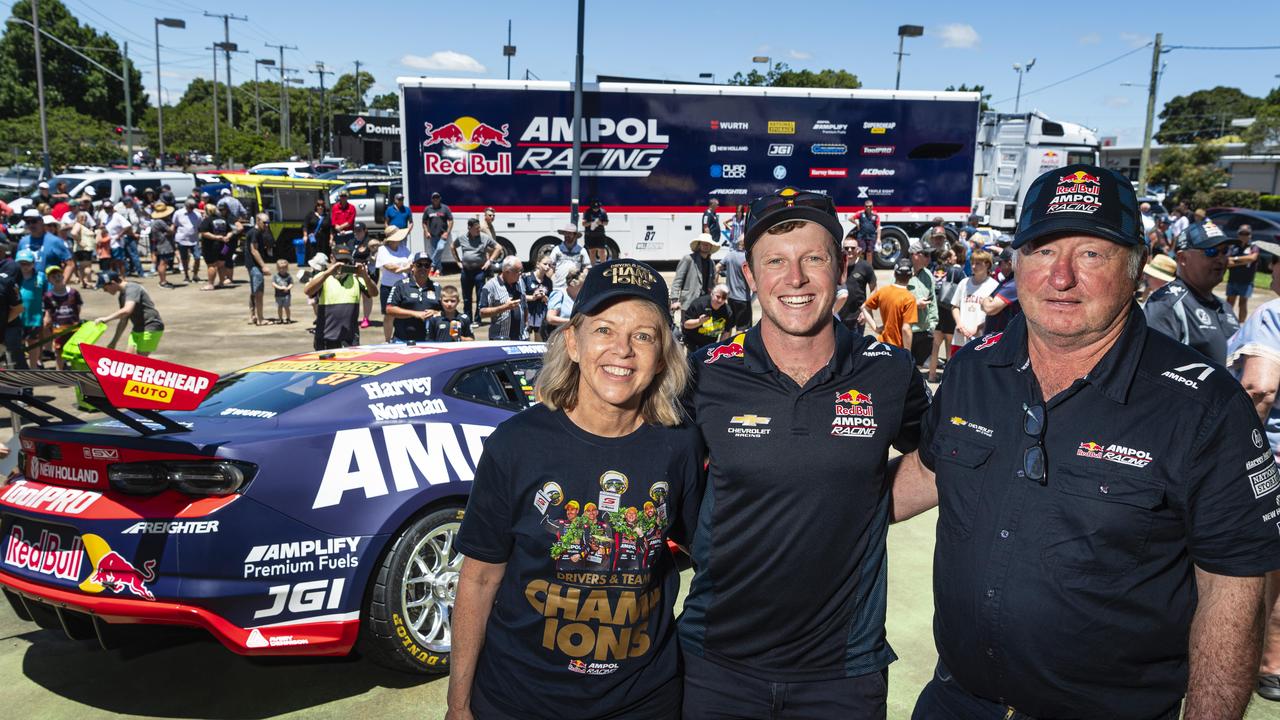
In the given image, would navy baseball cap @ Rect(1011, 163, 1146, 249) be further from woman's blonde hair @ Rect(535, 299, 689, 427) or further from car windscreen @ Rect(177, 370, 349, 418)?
car windscreen @ Rect(177, 370, 349, 418)

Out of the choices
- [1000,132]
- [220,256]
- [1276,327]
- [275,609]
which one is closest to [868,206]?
[1000,132]

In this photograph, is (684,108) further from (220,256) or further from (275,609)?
(275,609)

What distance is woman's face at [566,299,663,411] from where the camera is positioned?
222 centimetres

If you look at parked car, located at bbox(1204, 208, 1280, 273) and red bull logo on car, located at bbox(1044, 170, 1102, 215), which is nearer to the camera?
red bull logo on car, located at bbox(1044, 170, 1102, 215)

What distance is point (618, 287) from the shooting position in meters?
2.28

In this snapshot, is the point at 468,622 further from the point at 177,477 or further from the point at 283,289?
the point at 283,289

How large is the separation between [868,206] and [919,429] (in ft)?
57.4

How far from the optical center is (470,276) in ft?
47.4

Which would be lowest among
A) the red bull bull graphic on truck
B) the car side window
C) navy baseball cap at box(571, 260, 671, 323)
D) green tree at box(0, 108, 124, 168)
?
the car side window

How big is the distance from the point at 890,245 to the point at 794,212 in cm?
1928

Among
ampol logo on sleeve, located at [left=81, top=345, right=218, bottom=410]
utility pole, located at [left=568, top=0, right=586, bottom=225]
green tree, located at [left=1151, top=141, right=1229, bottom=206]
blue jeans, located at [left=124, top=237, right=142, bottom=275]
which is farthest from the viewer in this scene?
green tree, located at [left=1151, top=141, right=1229, bottom=206]

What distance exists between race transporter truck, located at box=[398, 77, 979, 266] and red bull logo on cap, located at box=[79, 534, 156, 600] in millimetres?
15254

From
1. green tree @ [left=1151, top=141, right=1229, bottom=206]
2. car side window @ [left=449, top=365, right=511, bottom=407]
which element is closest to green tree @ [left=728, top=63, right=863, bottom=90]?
green tree @ [left=1151, top=141, right=1229, bottom=206]

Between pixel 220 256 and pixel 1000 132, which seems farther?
pixel 1000 132
